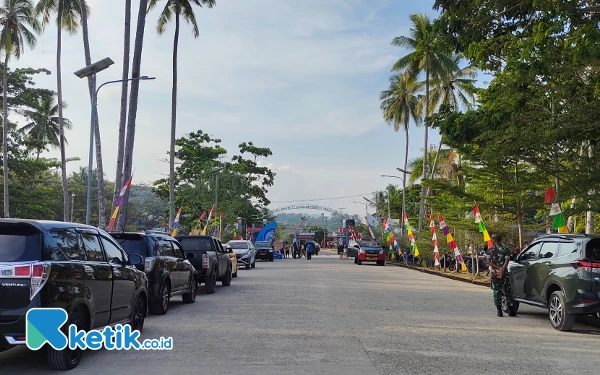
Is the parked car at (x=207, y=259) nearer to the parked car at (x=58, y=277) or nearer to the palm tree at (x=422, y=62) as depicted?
the parked car at (x=58, y=277)

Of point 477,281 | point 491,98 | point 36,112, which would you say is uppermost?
point 36,112

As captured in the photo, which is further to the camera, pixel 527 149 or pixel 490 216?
pixel 490 216

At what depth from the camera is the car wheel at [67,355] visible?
23.7 feet

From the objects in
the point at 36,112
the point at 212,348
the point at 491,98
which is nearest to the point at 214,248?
the point at 491,98

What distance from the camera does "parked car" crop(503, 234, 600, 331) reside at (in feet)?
34.1

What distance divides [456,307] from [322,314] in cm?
389

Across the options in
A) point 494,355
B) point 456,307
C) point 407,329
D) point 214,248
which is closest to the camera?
point 494,355

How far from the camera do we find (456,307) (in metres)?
14.9

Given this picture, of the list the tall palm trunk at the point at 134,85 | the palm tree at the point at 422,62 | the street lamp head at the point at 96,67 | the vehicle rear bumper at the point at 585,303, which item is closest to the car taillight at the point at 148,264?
the vehicle rear bumper at the point at 585,303

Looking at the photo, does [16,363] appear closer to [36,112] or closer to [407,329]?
[407,329]

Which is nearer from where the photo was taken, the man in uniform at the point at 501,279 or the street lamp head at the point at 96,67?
the man in uniform at the point at 501,279

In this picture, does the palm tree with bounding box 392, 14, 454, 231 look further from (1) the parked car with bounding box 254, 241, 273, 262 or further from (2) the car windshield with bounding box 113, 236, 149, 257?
(2) the car windshield with bounding box 113, 236, 149, 257

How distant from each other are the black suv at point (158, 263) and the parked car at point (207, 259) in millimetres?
3236

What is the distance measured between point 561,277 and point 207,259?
10124mm
